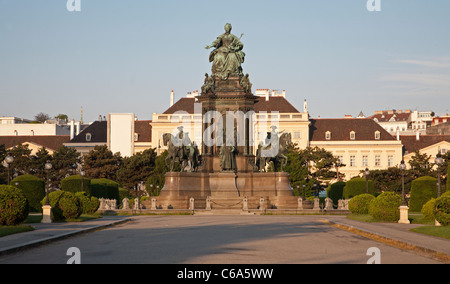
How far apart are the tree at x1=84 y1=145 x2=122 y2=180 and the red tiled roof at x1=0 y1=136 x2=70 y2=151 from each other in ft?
116

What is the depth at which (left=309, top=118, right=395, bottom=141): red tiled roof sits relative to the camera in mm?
138125

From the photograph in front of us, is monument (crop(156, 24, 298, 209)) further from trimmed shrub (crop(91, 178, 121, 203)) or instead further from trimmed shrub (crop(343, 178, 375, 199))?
trimmed shrub (crop(91, 178, 121, 203))

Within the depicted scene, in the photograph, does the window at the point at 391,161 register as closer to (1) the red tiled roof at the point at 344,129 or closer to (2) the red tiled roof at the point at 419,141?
(1) the red tiled roof at the point at 344,129

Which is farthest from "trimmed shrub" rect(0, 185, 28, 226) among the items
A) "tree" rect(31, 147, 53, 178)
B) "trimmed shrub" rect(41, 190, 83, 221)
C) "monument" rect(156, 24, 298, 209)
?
"tree" rect(31, 147, 53, 178)

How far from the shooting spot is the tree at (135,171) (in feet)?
347

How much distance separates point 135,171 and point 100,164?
204 inches

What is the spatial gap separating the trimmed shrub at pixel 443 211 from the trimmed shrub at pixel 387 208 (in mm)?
6774

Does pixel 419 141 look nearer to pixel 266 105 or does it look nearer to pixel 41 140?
pixel 266 105

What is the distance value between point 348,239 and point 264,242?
3.57 meters

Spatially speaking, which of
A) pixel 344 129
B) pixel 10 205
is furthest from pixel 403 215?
pixel 344 129
